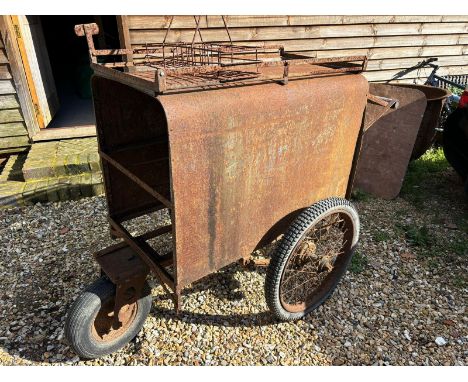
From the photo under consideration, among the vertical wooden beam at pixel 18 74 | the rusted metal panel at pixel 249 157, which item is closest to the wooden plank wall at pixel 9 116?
the vertical wooden beam at pixel 18 74

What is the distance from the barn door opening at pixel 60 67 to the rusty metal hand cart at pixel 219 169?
2.88 meters

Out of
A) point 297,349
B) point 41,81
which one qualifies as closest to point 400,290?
point 297,349

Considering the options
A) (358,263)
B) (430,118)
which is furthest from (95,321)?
(430,118)

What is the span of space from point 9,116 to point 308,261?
4238mm

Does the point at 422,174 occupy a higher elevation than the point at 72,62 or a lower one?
lower

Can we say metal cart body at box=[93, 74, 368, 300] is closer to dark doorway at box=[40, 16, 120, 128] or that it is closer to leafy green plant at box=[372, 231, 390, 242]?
leafy green plant at box=[372, 231, 390, 242]

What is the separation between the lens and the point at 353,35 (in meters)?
5.70

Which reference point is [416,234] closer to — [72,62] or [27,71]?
[27,71]

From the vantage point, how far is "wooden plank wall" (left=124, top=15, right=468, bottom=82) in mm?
4625

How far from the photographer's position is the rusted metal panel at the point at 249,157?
5.74 ft

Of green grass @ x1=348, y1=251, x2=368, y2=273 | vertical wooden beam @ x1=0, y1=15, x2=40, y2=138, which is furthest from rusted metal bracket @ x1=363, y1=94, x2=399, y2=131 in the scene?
vertical wooden beam @ x1=0, y1=15, x2=40, y2=138

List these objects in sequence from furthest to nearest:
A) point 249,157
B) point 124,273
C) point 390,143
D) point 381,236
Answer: point 390,143, point 381,236, point 124,273, point 249,157

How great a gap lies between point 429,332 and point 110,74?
289cm

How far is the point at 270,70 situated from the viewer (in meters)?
2.46
